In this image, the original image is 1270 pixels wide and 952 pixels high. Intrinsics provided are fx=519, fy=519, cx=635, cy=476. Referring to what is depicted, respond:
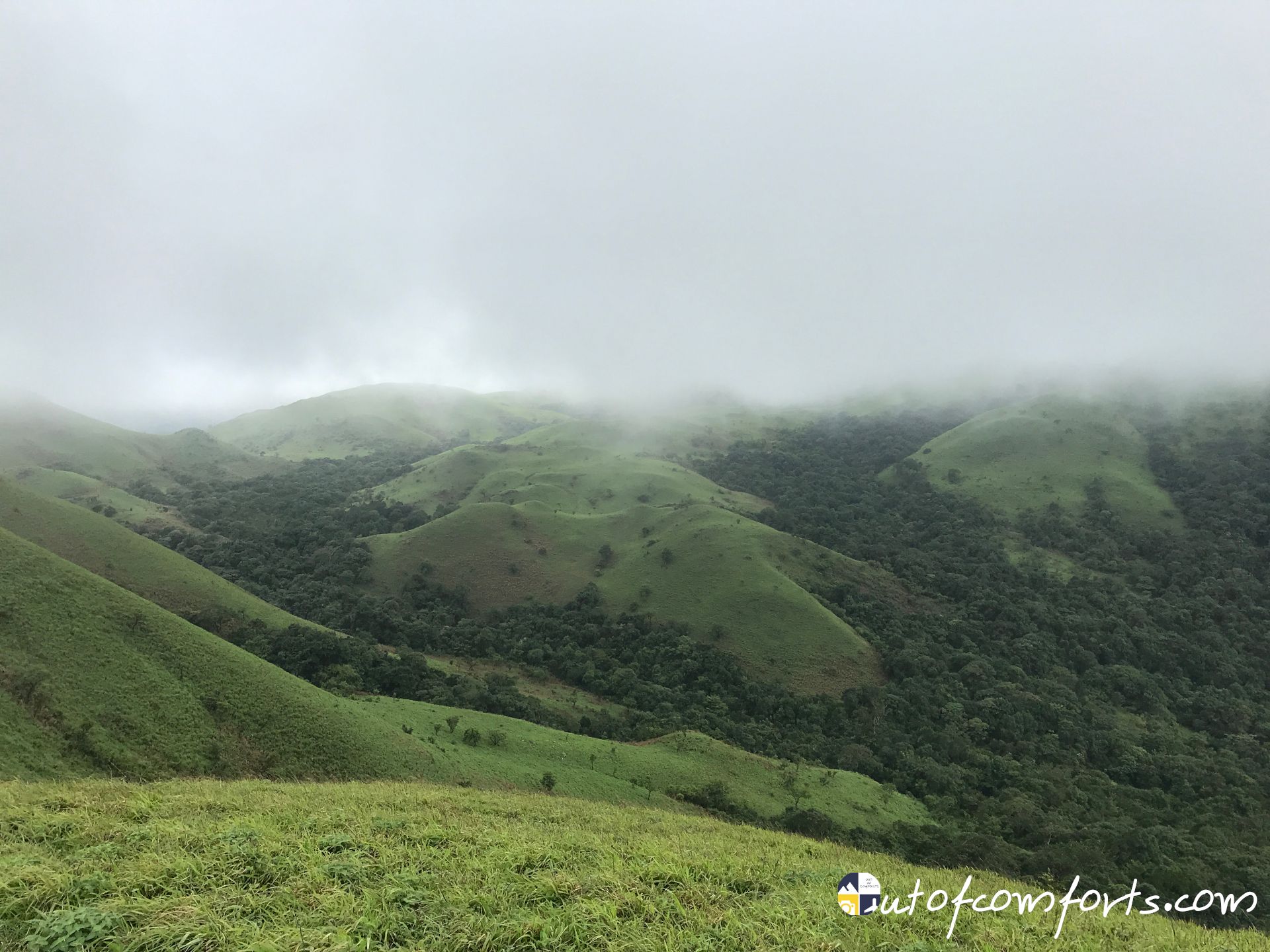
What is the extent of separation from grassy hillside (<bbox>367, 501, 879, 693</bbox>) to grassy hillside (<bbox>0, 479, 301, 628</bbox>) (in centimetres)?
3967

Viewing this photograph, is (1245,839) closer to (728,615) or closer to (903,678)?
(903,678)

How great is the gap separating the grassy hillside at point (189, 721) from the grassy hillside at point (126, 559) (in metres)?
28.3

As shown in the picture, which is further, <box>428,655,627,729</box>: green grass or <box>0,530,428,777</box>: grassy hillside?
<box>428,655,627,729</box>: green grass

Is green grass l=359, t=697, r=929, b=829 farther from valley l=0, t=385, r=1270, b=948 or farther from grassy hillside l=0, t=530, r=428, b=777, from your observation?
grassy hillside l=0, t=530, r=428, b=777

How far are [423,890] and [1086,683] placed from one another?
369ft

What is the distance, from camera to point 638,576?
108 metres

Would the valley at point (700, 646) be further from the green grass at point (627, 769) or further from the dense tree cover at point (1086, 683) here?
the dense tree cover at point (1086, 683)

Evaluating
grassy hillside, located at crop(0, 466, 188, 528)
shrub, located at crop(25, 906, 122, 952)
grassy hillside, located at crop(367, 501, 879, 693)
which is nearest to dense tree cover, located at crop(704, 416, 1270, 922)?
grassy hillside, located at crop(367, 501, 879, 693)

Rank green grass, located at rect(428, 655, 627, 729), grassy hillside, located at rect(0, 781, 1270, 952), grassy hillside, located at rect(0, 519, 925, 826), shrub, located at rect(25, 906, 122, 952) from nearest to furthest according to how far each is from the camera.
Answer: shrub, located at rect(25, 906, 122, 952) → grassy hillside, located at rect(0, 781, 1270, 952) → grassy hillside, located at rect(0, 519, 925, 826) → green grass, located at rect(428, 655, 627, 729)

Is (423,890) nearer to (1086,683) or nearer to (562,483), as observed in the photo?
(1086,683)

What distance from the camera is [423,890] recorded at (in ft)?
32.6

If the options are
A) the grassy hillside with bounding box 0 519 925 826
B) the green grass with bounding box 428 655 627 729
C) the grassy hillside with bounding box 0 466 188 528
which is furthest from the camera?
the grassy hillside with bounding box 0 466 188 528

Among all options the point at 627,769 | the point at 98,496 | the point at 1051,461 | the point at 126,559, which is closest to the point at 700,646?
the point at 627,769

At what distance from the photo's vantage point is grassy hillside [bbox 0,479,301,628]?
67.9m
